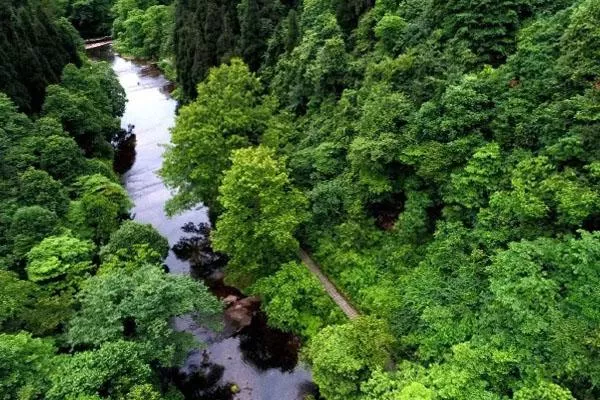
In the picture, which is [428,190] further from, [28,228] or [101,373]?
[28,228]

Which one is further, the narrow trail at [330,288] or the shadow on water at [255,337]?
the narrow trail at [330,288]

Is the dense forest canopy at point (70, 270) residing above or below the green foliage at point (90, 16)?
below

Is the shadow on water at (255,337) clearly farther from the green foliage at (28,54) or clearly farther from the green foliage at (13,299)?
the green foliage at (28,54)

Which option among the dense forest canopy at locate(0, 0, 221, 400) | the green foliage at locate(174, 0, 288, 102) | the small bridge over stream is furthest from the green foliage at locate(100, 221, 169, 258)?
the small bridge over stream

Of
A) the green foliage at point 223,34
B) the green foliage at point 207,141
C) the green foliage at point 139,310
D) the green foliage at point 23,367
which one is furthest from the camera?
the green foliage at point 223,34

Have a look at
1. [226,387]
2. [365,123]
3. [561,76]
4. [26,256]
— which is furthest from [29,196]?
[561,76]

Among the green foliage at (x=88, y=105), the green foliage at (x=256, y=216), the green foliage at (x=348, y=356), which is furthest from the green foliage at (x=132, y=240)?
the green foliage at (x=88, y=105)

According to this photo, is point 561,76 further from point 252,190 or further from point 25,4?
point 25,4
